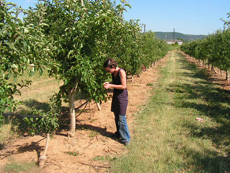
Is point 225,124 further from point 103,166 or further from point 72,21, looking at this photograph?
point 72,21

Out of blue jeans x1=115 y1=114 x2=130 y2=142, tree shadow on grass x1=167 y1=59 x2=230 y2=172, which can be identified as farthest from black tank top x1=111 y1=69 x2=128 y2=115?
tree shadow on grass x1=167 y1=59 x2=230 y2=172

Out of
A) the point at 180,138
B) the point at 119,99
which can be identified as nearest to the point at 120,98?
the point at 119,99

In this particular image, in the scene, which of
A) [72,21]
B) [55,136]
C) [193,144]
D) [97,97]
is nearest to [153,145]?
[193,144]

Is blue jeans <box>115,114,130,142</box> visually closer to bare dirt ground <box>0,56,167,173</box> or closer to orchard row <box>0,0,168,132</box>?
bare dirt ground <box>0,56,167,173</box>

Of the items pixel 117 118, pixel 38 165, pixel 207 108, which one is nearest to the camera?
pixel 38 165

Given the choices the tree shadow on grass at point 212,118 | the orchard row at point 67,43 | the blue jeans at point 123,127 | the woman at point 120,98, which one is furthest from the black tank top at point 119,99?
the tree shadow on grass at point 212,118

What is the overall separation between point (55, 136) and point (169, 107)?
416cm

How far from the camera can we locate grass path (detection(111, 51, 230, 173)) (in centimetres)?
365

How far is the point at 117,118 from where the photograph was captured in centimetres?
442

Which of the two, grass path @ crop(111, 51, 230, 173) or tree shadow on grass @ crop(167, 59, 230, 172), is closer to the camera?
grass path @ crop(111, 51, 230, 173)

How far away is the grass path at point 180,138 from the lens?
365cm

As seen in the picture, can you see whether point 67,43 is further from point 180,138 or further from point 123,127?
point 180,138

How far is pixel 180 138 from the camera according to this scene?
4.73 metres

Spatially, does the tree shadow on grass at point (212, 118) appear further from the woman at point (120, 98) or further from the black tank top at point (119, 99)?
the black tank top at point (119, 99)
